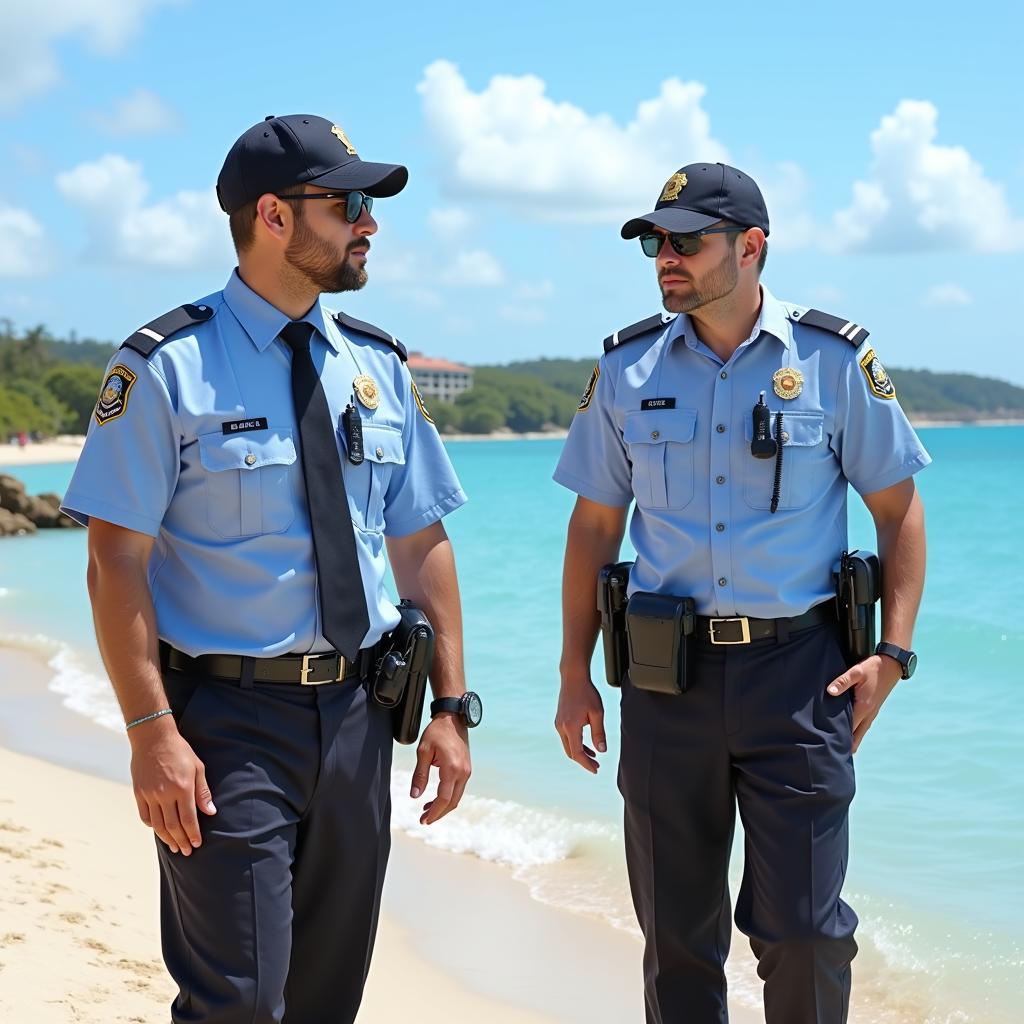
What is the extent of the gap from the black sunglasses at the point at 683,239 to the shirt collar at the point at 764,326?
20 centimetres

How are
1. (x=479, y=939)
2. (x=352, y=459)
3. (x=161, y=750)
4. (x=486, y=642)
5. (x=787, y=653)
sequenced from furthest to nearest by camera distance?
(x=486, y=642), (x=479, y=939), (x=787, y=653), (x=352, y=459), (x=161, y=750)

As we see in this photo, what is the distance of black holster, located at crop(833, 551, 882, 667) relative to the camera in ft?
10.5

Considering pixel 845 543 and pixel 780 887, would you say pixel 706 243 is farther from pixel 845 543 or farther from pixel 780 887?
pixel 780 887

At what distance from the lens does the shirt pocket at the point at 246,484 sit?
2.72 m

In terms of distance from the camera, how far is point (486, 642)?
14.4 m

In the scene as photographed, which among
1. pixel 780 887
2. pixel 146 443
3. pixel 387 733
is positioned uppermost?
pixel 146 443

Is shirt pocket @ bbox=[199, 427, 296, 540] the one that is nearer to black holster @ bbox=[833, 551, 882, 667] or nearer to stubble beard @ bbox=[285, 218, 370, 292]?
stubble beard @ bbox=[285, 218, 370, 292]

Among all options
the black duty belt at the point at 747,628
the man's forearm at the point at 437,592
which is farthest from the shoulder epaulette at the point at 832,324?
the man's forearm at the point at 437,592

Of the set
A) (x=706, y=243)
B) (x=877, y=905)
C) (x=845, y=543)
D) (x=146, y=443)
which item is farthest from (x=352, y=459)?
(x=877, y=905)

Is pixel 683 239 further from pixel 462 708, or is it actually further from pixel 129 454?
pixel 129 454

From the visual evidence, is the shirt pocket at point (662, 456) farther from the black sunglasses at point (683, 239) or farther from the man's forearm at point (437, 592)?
the man's forearm at point (437, 592)

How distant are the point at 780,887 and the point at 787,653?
532mm

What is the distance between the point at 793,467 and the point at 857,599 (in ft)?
1.14

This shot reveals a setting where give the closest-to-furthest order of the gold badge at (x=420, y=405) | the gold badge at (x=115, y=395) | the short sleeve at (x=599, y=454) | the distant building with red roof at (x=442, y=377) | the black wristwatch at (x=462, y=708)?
the gold badge at (x=115, y=395)
the black wristwatch at (x=462, y=708)
the gold badge at (x=420, y=405)
the short sleeve at (x=599, y=454)
the distant building with red roof at (x=442, y=377)
